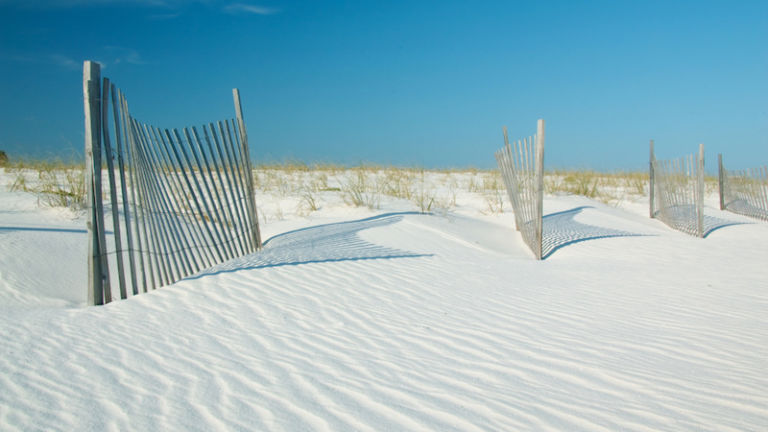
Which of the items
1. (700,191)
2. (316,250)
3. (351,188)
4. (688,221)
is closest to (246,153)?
(316,250)

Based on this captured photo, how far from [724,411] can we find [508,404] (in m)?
0.96

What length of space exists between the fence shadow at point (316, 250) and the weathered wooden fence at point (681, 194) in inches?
217

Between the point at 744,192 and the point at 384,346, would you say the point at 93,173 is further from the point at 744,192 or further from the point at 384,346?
the point at 744,192

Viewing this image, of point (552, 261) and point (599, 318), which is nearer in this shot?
point (599, 318)

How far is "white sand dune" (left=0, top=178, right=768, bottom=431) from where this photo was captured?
7.09 feet

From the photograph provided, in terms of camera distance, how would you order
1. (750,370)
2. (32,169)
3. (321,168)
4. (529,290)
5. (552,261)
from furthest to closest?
(321,168), (32,169), (552,261), (529,290), (750,370)

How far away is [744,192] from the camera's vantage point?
11898 millimetres

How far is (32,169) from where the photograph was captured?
10391 mm

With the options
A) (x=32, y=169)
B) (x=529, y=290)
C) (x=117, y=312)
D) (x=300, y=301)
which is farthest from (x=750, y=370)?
(x=32, y=169)

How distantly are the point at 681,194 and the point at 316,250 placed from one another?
7.42 m

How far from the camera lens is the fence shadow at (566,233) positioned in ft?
23.7

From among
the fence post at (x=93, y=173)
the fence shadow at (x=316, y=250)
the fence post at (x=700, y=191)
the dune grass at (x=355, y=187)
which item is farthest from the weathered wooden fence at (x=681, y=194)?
the fence post at (x=93, y=173)

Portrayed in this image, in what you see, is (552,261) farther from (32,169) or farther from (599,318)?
(32,169)

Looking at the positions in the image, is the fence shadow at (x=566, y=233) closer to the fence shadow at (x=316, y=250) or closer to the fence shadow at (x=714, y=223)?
the fence shadow at (x=714, y=223)
